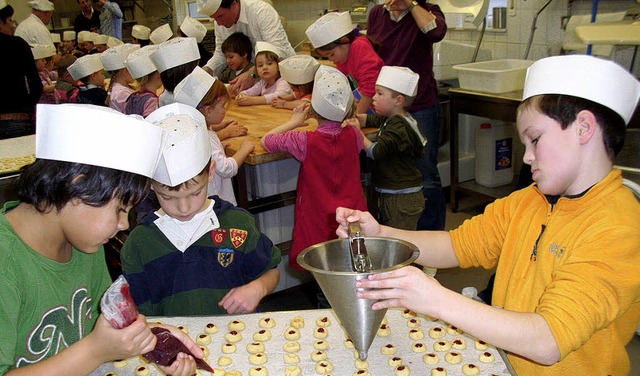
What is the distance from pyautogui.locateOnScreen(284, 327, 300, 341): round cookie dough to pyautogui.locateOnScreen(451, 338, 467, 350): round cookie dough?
1.27 feet

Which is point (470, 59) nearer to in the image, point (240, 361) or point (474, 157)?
point (474, 157)

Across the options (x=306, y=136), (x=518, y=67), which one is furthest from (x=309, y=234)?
(x=518, y=67)

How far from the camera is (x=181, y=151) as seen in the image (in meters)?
1.61

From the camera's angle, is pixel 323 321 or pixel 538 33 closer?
pixel 323 321

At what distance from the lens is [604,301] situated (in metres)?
1.10

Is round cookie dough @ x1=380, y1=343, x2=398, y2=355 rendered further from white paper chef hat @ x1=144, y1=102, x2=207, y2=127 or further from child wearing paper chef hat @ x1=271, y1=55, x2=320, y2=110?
child wearing paper chef hat @ x1=271, y1=55, x2=320, y2=110

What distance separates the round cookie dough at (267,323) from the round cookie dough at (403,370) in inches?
14.4

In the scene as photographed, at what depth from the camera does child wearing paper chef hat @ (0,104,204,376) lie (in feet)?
3.73

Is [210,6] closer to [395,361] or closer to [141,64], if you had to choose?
[141,64]

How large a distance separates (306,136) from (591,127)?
1.69 metres

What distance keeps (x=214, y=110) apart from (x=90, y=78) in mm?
2689

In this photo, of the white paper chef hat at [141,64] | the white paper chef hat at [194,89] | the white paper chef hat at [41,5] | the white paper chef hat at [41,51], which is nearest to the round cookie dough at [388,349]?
the white paper chef hat at [194,89]

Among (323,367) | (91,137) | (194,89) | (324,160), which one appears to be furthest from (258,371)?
(194,89)

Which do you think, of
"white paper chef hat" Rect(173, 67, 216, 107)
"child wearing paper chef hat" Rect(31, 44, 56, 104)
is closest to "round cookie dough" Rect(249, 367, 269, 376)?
"white paper chef hat" Rect(173, 67, 216, 107)
